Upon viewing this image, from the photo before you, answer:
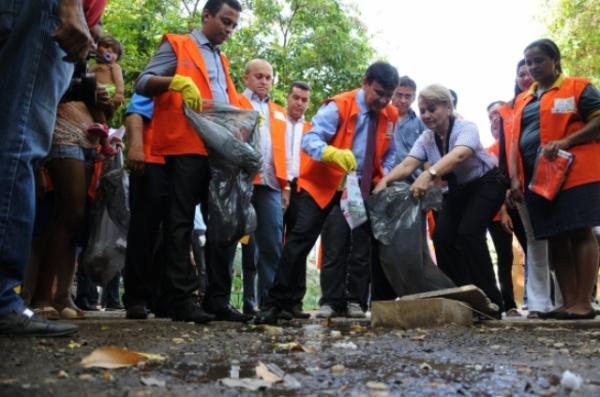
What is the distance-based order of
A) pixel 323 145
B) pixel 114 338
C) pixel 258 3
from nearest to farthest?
1. pixel 114 338
2. pixel 323 145
3. pixel 258 3

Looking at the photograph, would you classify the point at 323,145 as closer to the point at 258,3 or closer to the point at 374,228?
the point at 374,228

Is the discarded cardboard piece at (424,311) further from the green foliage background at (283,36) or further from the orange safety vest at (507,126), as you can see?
the green foliage background at (283,36)

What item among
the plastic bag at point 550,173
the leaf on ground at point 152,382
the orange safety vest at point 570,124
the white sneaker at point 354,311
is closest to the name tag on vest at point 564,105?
the orange safety vest at point 570,124

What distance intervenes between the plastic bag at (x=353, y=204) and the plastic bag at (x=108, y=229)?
4.45 ft

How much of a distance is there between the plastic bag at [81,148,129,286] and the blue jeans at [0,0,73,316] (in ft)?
5.99

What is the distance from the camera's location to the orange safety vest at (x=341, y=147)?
445 cm

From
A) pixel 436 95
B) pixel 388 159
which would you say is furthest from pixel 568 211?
pixel 388 159

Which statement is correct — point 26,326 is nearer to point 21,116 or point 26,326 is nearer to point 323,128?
point 21,116

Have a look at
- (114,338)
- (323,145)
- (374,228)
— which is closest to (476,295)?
(374,228)

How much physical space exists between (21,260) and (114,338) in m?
0.52

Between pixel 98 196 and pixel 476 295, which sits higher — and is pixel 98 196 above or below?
above

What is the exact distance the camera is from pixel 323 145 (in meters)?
4.36

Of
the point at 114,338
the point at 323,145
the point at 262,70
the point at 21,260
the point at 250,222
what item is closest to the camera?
the point at 21,260

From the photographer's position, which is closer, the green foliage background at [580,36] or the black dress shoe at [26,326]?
the black dress shoe at [26,326]
